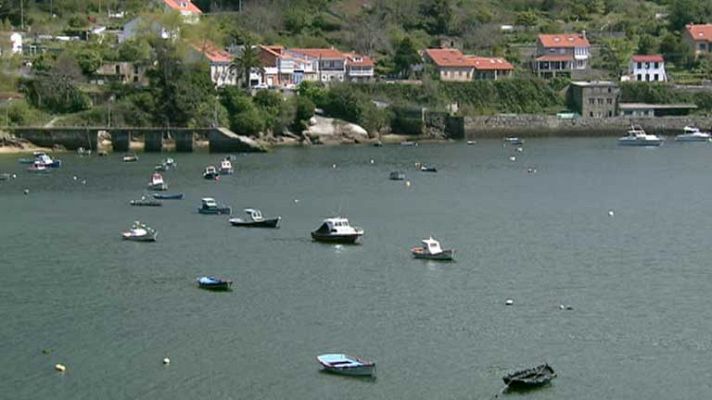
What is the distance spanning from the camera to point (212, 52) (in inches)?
3327

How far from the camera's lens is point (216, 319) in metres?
29.8

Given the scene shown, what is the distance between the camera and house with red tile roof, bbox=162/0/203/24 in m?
92.6

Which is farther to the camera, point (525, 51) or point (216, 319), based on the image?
point (525, 51)

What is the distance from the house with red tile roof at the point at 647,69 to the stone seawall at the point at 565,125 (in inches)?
230

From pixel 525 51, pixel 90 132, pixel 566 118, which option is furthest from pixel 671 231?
pixel 525 51

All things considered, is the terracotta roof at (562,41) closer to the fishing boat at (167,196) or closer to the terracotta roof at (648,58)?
the terracotta roof at (648,58)

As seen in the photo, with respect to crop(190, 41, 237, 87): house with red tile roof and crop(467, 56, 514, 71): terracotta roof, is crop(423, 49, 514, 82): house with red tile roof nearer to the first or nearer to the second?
crop(467, 56, 514, 71): terracotta roof

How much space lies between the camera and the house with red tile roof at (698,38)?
9750 centimetres

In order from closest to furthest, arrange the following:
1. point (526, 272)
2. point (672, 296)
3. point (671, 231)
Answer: point (672, 296) → point (526, 272) → point (671, 231)

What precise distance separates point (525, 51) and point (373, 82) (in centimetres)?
1544

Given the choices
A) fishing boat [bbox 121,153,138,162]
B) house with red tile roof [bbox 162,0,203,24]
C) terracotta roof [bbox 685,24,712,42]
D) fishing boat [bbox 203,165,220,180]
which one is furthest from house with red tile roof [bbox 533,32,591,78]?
fishing boat [bbox 203,165,220,180]

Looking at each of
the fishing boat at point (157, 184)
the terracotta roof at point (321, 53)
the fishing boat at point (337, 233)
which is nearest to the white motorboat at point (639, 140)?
the terracotta roof at point (321, 53)

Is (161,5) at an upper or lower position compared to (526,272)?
upper

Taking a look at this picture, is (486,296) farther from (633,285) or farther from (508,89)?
(508,89)
